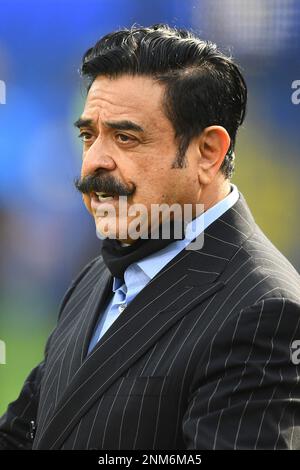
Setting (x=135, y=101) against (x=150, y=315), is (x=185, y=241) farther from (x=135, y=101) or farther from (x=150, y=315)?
(x=135, y=101)

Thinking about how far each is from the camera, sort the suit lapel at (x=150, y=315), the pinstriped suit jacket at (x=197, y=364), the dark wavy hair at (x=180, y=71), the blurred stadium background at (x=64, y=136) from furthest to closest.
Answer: the blurred stadium background at (x=64, y=136), the dark wavy hair at (x=180, y=71), the suit lapel at (x=150, y=315), the pinstriped suit jacket at (x=197, y=364)

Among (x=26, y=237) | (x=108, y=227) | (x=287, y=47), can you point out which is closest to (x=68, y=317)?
(x=108, y=227)

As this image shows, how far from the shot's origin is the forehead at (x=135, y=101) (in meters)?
1.47

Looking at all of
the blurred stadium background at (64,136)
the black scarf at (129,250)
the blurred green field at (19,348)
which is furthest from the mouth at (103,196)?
the blurred green field at (19,348)

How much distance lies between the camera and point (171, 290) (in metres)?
1.46

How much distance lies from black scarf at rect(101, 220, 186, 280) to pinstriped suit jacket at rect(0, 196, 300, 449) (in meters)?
0.05

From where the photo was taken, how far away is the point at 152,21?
350cm

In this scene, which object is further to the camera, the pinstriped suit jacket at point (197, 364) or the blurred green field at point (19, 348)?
the blurred green field at point (19, 348)

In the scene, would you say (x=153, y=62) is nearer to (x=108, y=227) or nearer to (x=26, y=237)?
(x=108, y=227)

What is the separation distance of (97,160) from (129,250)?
20 cm

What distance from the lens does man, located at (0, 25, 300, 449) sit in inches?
49.3

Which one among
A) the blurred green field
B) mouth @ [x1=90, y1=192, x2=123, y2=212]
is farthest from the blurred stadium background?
mouth @ [x1=90, y1=192, x2=123, y2=212]

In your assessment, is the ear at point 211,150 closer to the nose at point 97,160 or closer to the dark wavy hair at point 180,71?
the dark wavy hair at point 180,71

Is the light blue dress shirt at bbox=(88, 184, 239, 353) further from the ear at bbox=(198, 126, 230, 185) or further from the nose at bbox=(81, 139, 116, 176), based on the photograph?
the nose at bbox=(81, 139, 116, 176)
